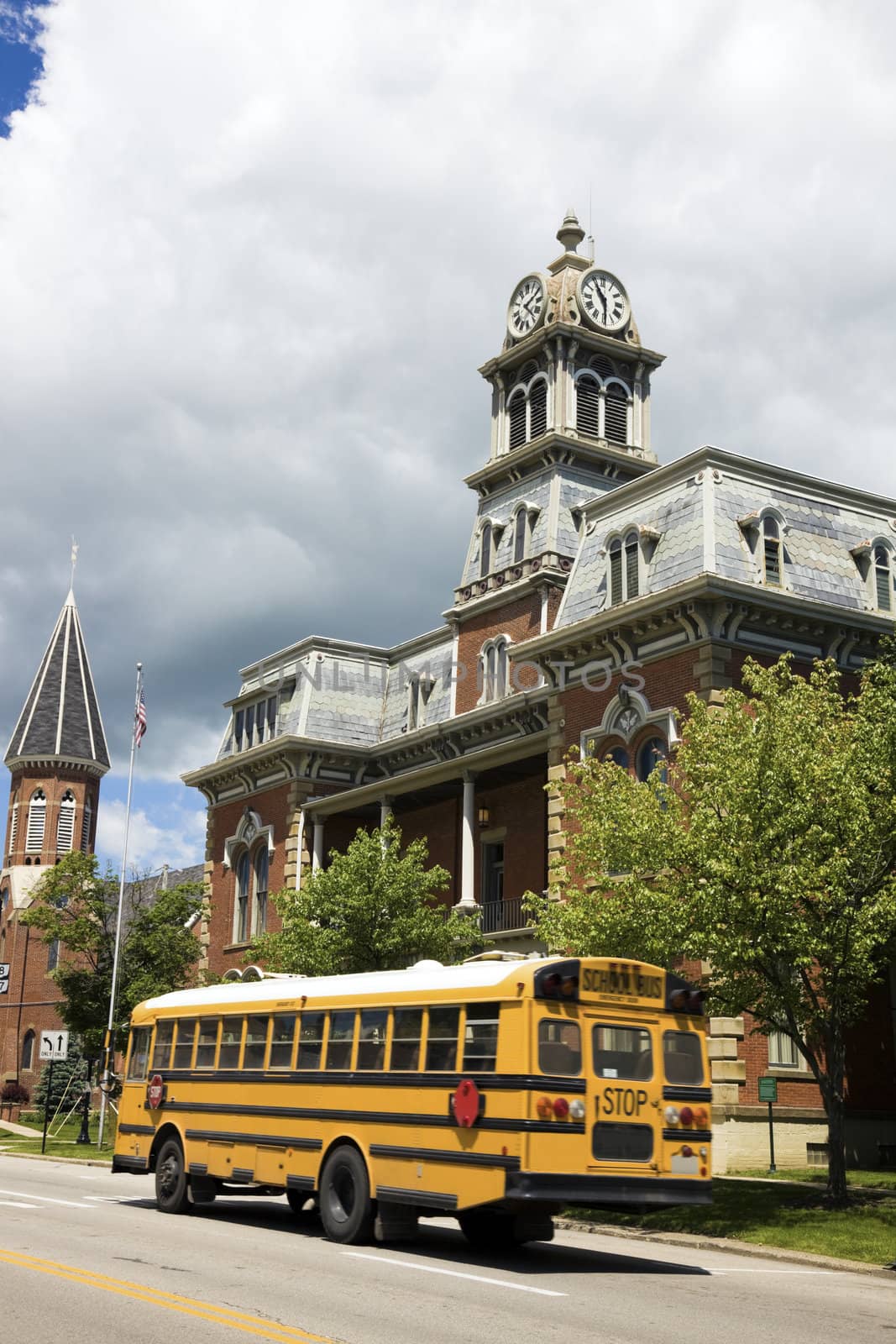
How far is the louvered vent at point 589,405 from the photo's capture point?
4259 centimetres

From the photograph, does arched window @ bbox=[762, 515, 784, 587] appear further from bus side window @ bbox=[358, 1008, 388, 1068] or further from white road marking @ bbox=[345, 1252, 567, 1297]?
white road marking @ bbox=[345, 1252, 567, 1297]

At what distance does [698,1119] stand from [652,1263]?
1.78 meters

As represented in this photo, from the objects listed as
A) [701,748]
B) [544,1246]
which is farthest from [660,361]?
[544,1246]

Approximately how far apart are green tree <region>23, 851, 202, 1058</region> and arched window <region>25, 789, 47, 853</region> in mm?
40244

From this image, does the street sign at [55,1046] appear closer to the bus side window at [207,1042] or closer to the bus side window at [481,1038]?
the bus side window at [207,1042]

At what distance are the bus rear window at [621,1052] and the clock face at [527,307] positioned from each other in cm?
3206

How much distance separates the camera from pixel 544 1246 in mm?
16078

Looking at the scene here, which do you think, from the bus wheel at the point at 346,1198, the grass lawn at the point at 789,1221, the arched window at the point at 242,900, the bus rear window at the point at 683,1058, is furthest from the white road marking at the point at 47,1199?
the arched window at the point at 242,900

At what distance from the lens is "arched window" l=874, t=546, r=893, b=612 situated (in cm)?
3123

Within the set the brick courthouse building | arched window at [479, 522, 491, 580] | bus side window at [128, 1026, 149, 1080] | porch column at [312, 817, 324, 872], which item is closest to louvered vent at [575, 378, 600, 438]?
the brick courthouse building

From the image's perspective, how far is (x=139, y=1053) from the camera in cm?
2009

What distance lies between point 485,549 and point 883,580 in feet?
45.1

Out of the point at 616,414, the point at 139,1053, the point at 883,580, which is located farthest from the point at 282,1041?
the point at 616,414

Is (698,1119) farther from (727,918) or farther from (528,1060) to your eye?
(727,918)
